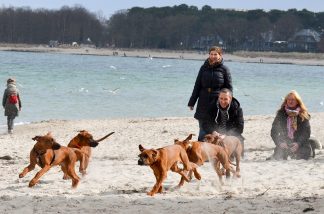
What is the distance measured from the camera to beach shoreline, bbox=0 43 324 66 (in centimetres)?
11162

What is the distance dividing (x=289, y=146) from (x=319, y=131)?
5830mm

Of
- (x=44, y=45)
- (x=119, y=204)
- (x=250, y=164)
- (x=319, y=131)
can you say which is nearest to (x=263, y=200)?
(x=119, y=204)

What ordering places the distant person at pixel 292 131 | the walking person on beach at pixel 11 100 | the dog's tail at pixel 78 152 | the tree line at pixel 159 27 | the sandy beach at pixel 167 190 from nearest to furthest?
1. the sandy beach at pixel 167 190
2. the dog's tail at pixel 78 152
3. the distant person at pixel 292 131
4. the walking person on beach at pixel 11 100
5. the tree line at pixel 159 27

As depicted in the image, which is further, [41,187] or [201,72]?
[201,72]

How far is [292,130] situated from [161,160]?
346cm

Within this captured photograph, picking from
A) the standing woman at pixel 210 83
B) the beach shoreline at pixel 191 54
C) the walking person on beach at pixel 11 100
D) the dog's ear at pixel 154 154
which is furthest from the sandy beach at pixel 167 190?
the beach shoreline at pixel 191 54

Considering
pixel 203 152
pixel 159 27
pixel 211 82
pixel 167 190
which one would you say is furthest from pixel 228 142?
pixel 159 27

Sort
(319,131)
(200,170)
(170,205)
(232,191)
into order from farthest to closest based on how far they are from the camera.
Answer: (319,131) → (200,170) → (232,191) → (170,205)

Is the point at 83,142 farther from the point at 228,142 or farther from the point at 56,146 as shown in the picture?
the point at 228,142

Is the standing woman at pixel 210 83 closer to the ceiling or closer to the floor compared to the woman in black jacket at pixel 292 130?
closer to the ceiling

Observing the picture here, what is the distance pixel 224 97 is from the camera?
8359mm

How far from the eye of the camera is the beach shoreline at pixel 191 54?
112 m

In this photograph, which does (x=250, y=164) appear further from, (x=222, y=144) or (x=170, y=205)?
(x=170, y=205)

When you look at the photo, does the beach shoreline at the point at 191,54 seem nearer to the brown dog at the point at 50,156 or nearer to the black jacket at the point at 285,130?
the black jacket at the point at 285,130
